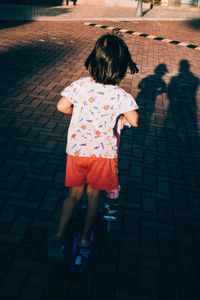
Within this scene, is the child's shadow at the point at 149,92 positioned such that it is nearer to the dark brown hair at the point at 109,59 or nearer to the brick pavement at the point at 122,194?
the brick pavement at the point at 122,194

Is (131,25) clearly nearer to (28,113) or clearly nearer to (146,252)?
(28,113)

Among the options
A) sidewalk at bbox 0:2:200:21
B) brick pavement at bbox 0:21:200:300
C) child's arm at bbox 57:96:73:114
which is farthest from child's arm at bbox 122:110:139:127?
sidewalk at bbox 0:2:200:21

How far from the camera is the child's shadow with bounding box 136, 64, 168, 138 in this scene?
471 cm

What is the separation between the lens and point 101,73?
1.74 metres

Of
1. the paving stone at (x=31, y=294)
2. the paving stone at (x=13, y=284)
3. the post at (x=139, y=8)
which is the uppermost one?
the post at (x=139, y=8)

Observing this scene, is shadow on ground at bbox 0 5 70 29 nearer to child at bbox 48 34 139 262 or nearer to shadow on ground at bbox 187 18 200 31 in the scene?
shadow on ground at bbox 187 18 200 31

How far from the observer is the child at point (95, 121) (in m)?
A: 1.73

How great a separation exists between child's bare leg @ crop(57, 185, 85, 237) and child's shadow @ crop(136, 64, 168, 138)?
2455 mm

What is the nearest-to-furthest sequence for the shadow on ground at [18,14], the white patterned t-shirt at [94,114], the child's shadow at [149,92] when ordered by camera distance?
the white patterned t-shirt at [94,114] → the child's shadow at [149,92] → the shadow on ground at [18,14]

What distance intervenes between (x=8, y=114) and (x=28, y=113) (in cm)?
32

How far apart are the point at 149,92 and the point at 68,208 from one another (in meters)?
4.24

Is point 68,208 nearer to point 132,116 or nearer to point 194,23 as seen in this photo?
point 132,116

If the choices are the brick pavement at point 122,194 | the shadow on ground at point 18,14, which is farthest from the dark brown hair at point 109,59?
the shadow on ground at point 18,14

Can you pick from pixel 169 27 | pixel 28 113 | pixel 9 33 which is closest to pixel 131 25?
pixel 169 27
